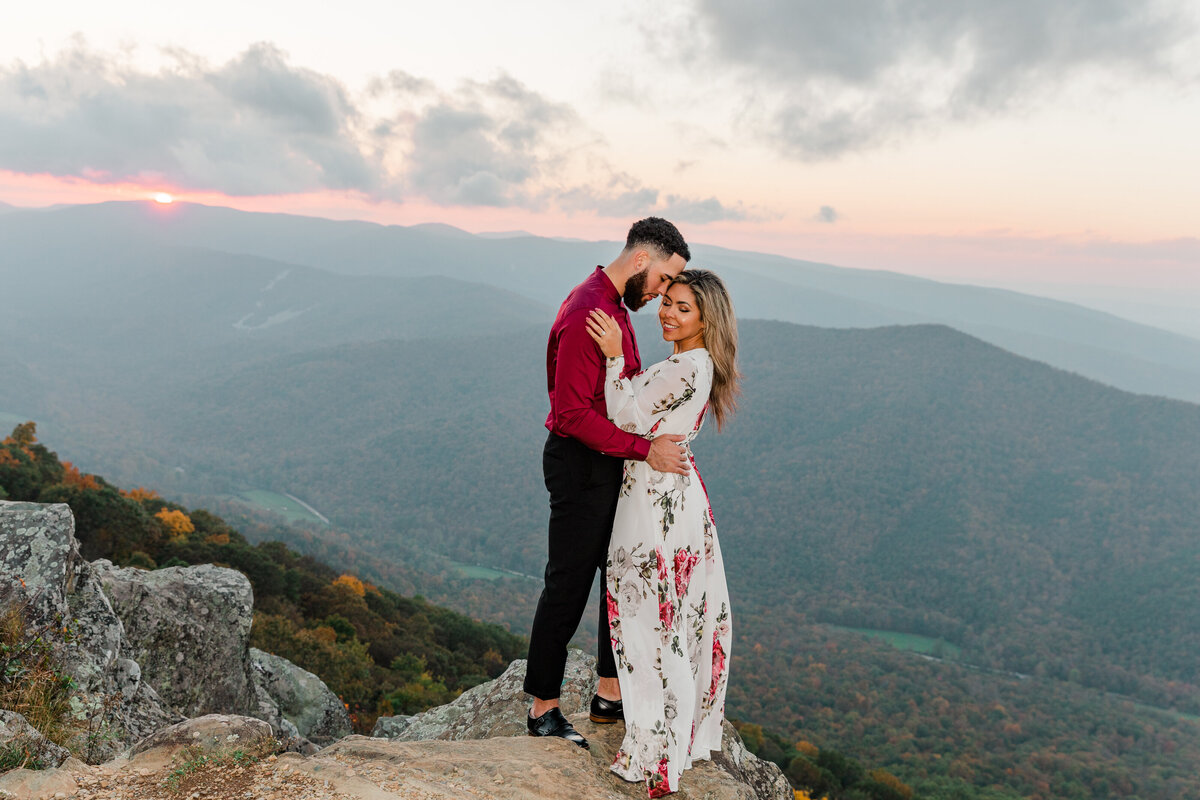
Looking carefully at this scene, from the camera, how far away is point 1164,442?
108312 mm

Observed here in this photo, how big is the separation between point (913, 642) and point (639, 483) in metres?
83.8

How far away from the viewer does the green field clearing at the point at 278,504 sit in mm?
96562

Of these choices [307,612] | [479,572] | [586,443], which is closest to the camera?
[586,443]

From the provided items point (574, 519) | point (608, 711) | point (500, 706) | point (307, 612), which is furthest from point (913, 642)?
point (574, 519)

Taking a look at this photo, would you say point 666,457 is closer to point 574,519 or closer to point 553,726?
point 574,519

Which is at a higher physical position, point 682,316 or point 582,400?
point 682,316

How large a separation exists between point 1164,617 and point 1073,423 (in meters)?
52.6

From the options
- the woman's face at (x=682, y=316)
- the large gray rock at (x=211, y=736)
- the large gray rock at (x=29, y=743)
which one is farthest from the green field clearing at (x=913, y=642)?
the large gray rock at (x=29, y=743)

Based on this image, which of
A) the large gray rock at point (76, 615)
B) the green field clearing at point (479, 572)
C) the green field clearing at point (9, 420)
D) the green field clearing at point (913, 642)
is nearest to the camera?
the large gray rock at point (76, 615)

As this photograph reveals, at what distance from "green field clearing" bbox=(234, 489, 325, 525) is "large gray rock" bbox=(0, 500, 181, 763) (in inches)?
3657

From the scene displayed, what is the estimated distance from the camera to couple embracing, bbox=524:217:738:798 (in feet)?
12.2

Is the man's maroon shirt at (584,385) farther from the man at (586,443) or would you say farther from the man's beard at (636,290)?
the man's beard at (636,290)

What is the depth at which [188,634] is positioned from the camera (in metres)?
6.46

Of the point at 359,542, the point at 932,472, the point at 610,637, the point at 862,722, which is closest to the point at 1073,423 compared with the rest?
the point at 932,472
